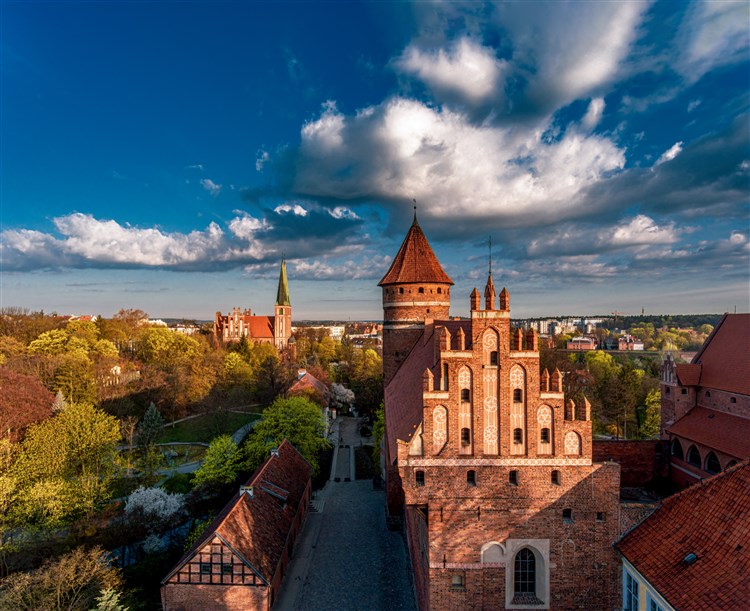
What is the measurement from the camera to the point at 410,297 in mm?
24156

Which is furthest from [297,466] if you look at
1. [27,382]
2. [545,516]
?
[27,382]

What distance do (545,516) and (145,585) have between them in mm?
16730

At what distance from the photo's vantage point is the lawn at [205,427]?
39.9 meters

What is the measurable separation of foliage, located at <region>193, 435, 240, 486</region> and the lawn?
14.8m

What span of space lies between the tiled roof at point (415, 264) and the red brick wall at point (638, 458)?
38.3ft

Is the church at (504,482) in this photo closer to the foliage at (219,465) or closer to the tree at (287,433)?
the foliage at (219,465)

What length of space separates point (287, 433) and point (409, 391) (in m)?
14.0

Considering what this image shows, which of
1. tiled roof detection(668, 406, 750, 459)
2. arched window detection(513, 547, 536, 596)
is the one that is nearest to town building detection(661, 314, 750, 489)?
tiled roof detection(668, 406, 750, 459)

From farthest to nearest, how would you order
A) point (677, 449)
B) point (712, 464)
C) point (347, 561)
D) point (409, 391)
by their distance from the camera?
point (347, 561) < point (677, 449) < point (409, 391) < point (712, 464)

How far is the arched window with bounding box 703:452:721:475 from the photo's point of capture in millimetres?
15891

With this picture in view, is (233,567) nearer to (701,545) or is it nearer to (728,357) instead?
(701,545)

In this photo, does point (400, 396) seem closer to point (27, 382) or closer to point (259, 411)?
point (27, 382)

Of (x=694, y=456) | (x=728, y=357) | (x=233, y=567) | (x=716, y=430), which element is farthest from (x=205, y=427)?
(x=728, y=357)

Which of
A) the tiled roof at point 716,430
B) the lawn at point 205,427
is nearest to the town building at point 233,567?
the tiled roof at point 716,430
